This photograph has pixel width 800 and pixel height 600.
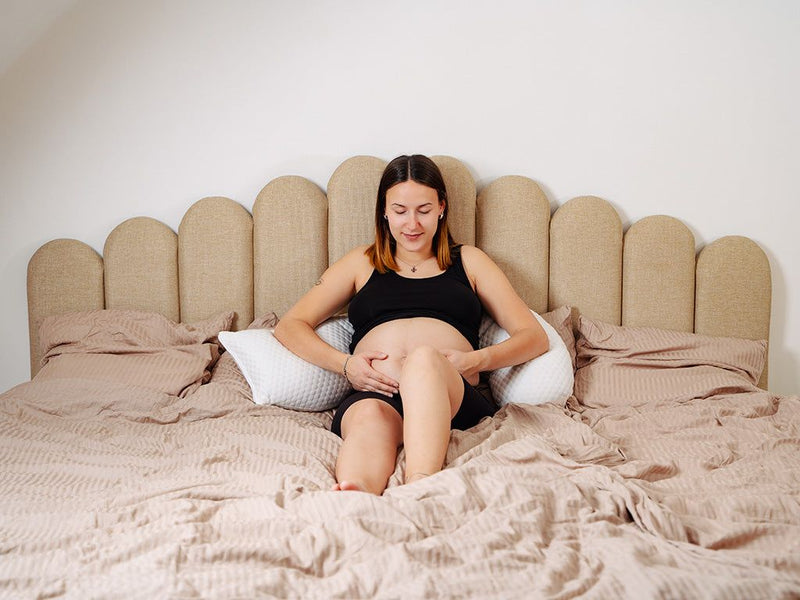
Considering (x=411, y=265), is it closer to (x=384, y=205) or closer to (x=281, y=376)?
(x=384, y=205)

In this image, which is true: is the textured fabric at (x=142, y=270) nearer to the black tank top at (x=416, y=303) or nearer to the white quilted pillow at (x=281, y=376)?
the white quilted pillow at (x=281, y=376)

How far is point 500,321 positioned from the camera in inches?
78.4

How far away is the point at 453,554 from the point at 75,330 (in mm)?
1485

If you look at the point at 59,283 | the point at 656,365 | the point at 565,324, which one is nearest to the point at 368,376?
the point at 565,324

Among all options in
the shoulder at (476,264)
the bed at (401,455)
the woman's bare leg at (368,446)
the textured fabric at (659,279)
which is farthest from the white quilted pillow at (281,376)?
the textured fabric at (659,279)

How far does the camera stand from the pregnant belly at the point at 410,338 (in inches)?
72.9

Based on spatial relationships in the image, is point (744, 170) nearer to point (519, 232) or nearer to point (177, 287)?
point (519, 232)

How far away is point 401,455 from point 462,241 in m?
0.87

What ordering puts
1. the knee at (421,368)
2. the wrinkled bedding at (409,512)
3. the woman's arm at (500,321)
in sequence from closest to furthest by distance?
the wrinkled bedding at (409,512)
the knee at (421,368)
the woman's arm at (500,321)

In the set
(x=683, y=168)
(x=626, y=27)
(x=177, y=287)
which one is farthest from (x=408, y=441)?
(x=626, y=27)

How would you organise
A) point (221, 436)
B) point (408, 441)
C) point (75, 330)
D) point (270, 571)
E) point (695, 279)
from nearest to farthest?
1. point (270, 571)
2. point (408, 441)
3. point (221, 436)
4. point (75, 330)
5. point (695, 279)

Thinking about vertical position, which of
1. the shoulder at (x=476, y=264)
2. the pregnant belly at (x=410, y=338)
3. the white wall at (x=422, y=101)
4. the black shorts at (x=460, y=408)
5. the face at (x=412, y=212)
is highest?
the white wall at (x=422, y=101)

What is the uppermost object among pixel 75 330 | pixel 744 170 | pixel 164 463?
pixel 744 170

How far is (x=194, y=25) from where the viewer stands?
2305mm
